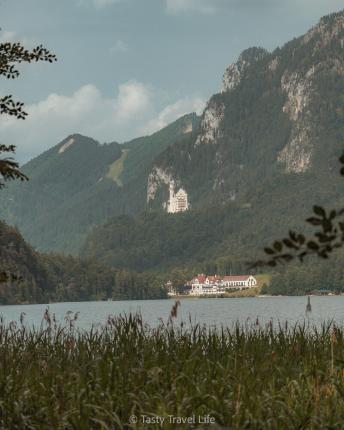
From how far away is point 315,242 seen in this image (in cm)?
534

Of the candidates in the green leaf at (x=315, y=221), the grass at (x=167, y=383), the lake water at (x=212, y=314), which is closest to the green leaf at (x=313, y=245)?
the green leaf at (x=315, y=221)

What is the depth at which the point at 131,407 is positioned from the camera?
36.0 ft

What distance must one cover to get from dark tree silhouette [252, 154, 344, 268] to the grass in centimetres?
472

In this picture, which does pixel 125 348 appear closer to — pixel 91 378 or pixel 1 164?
pixel 91 378

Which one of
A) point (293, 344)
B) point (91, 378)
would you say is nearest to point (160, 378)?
point (91, 378)

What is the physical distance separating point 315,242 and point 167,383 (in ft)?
22.0

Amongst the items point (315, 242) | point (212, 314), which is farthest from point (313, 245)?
point (212, 314)

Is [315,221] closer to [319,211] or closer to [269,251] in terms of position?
[319,211]

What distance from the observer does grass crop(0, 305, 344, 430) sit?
1037 centimetres

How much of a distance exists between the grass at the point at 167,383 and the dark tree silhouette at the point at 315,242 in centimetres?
472

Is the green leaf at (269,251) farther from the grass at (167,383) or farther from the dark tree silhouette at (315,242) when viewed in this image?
the grass at (167,383)

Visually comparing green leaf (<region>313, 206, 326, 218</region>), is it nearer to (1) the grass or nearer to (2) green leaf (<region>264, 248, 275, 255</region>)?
(2) green leaf (<region>264, 248, 275, 255</region>)

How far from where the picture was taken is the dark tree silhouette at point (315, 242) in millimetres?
5203

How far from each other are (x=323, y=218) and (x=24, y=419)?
626cm
